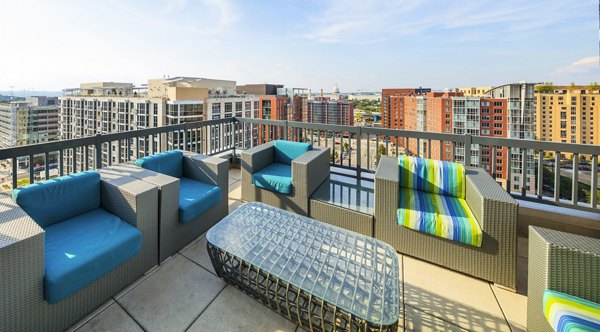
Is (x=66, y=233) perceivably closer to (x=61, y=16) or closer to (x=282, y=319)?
(x=282, y=319)

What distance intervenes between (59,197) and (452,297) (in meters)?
3.29

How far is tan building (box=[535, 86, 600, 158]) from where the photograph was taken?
9.43ft

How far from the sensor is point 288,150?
12.2 ft

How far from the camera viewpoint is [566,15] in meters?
4.51

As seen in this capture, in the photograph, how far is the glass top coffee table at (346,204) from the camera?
257 cm

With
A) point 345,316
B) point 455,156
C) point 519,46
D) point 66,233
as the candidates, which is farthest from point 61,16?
point 519,46

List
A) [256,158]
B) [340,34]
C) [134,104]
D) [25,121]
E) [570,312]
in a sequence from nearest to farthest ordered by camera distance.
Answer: [570,312] → [256,158] → [340,34] → [25,121] → [134,104]

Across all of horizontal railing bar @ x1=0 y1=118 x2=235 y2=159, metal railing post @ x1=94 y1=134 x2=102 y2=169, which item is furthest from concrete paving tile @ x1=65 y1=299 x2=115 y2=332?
metal railing post @ x1=94 y1=134 x2=102 y2=169

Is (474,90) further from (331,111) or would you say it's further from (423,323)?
(423,323)

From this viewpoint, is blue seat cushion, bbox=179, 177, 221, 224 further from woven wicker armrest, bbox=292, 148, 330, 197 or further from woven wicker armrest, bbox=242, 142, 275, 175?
woven wicker armrest, bbox=292, 148, 330, 197

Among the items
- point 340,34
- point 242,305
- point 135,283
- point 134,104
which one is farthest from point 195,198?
point 134,104

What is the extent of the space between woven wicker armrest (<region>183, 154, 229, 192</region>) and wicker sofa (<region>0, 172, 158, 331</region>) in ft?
2.69

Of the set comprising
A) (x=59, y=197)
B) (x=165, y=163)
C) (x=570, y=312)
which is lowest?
(x=570, y=312)

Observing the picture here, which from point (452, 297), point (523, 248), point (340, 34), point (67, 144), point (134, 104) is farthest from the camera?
point (134, 104)
